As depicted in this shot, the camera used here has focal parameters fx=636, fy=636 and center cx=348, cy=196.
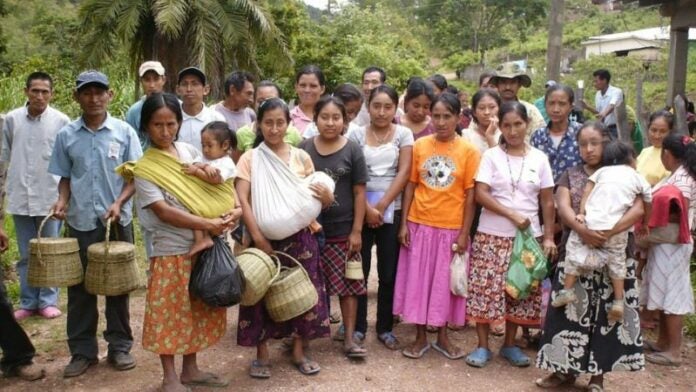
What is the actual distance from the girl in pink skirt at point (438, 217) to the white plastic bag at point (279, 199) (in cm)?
77

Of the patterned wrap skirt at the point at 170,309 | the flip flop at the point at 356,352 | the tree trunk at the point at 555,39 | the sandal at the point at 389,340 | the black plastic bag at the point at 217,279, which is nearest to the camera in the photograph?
the black plastic bag at the point at 217,279

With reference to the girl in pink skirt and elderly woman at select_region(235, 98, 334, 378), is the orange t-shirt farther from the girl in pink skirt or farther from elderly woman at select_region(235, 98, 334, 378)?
elderly woman at select_region(235, 98, 334, 378)

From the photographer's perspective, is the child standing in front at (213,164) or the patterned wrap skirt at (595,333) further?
the patterned wrap skirt at (595,333)

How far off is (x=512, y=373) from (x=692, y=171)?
72.7 inches

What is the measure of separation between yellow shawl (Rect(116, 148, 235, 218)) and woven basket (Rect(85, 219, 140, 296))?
1.45 ft

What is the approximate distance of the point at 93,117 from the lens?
13.0 feet

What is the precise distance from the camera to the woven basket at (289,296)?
3.67 metres

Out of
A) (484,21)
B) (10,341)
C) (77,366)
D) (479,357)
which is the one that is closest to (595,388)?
(479,357)

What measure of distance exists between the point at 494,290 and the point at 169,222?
2.07 m

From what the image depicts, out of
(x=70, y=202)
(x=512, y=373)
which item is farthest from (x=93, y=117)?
(x=512, y=373)

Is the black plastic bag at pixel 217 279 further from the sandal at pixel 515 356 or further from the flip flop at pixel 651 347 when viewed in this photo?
the flip flop at pixel 651 347

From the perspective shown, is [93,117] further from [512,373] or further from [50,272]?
[512,373]

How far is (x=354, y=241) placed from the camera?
411cm

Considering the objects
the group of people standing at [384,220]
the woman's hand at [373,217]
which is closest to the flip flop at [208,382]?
the group of people standing at [384,220]
